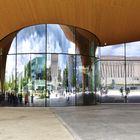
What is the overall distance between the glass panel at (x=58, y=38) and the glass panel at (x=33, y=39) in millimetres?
449

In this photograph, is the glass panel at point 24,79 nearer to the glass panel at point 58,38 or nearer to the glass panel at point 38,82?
the glass panel at point 38,82

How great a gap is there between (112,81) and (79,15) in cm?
1101

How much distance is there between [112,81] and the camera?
31.1 metres

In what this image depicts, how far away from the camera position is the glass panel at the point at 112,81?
30.6m

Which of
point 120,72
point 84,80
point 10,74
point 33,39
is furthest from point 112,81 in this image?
point 10,74

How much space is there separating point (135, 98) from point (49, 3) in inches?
578

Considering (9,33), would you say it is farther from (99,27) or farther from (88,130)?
(88,130)

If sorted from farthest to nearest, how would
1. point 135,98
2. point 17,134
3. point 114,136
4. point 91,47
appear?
point 135,98 → point 91,47 → point 17,134 → point 114,136

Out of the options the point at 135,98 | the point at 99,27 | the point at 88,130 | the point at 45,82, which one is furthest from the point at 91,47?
the point at 88,130

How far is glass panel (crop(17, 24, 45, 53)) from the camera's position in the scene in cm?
2409

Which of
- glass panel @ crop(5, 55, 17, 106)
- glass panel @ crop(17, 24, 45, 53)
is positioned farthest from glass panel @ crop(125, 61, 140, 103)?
glass panel @ crop(5, 55, 17, 106)

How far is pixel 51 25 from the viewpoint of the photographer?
24.1 meters

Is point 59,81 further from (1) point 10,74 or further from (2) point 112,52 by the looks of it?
(2) point 112,52

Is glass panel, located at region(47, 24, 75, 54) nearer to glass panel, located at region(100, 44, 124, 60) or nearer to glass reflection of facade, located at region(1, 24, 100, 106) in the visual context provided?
glass reflection of facade, located at region(1, 24, 100, 106)
